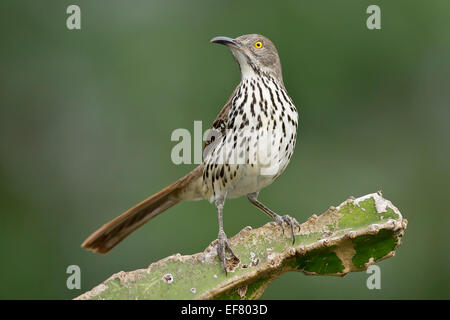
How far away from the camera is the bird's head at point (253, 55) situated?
4.20 m

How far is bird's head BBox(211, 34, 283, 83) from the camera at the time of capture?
13.8 ft

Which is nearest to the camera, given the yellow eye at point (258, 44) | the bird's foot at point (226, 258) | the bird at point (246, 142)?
the bird's foot at point (226, 258)

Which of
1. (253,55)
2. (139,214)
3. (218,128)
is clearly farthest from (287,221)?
(253,55)

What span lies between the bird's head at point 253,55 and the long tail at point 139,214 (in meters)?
0.75

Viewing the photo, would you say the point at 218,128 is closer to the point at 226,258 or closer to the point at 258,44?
the point at 258,44

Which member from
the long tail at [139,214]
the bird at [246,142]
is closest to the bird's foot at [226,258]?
the bird at [246,142]

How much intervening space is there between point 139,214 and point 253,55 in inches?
48.4

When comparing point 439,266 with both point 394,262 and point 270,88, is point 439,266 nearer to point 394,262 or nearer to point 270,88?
point 394,262

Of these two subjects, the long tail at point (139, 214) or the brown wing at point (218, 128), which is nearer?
the long tail at point (139, 214)

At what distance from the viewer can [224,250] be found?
335 centimetres

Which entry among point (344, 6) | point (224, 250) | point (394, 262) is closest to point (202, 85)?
point (344, 6)

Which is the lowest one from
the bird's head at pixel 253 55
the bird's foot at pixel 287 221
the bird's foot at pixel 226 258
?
the bird's foot at pixel 226 258

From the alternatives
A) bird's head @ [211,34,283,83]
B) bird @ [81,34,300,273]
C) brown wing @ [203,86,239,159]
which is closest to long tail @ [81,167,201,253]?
bird @ [81,34,300,273]

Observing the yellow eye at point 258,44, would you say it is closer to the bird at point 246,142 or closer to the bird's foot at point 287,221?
the bird at point 246,142
